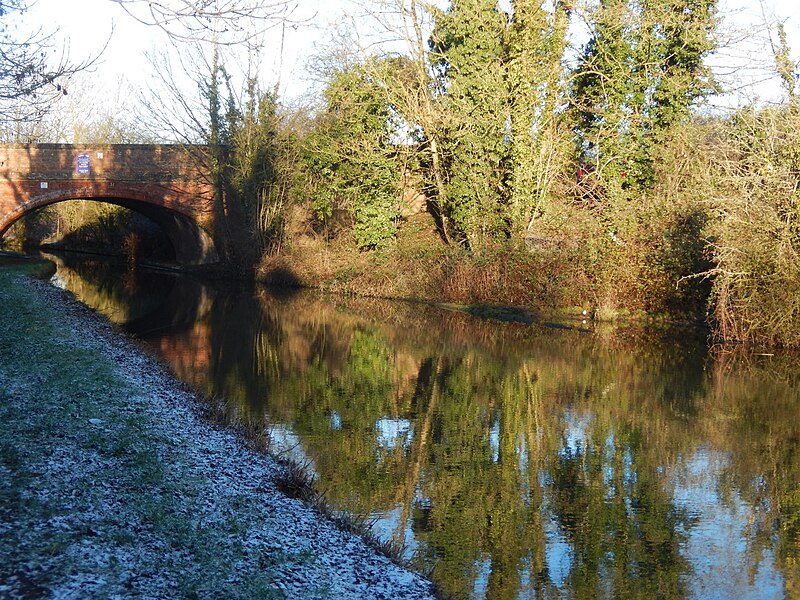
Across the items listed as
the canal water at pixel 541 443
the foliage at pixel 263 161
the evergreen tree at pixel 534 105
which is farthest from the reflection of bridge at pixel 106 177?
the canal water at pixel 541 443

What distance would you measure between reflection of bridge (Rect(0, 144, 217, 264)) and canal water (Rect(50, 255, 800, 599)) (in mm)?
14737

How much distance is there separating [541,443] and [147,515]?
5117 millimetres

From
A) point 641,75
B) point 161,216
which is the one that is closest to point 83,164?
point 161,216

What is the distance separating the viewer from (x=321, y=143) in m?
28.1

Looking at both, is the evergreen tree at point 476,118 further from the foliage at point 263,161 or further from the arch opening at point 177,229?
the arch opening at point 177,229

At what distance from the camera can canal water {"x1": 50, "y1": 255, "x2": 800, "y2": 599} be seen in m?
6.02

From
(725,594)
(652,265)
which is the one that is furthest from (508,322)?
(725,594)

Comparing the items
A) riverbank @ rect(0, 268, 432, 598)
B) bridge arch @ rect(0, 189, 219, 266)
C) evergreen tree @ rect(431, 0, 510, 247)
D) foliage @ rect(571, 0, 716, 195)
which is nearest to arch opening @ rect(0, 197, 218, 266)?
bridge arch @ rect(0, 189, 219, 266)

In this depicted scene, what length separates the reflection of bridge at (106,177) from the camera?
31.4 meters

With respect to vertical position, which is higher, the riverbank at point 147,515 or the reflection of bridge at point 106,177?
the reflection of bridge at point 106,177

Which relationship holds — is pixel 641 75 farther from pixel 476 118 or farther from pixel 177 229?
pixel 177 229

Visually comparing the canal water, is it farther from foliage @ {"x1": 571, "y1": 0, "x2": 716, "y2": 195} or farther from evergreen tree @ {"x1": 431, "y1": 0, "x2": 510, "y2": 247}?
foliage @ {"x1": 571, "y1": 0, "x2": 716, "y2": 195}

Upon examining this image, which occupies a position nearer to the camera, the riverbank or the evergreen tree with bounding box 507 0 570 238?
the riverbank

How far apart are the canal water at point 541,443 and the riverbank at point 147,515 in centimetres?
78
